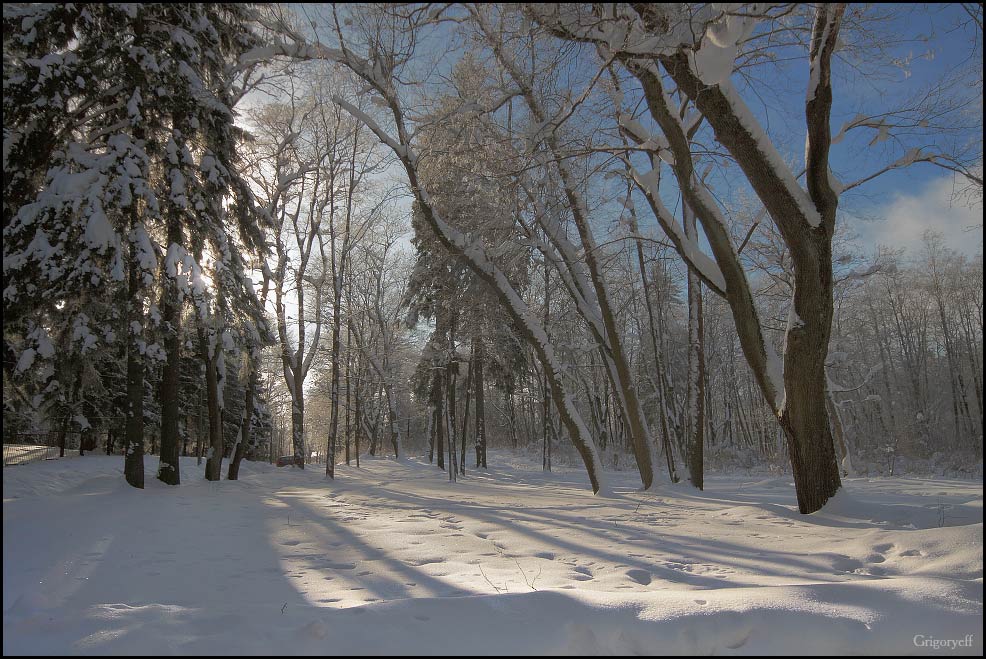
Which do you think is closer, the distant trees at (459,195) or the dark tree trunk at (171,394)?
the distant trees at (459,195)

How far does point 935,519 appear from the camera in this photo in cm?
481

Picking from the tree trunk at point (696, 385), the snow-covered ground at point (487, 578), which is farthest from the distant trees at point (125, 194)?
the tree trunk at point (696, 385)

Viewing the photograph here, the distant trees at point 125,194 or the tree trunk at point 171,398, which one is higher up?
the distant trees at point 125,194

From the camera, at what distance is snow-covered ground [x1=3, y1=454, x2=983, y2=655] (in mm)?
1936

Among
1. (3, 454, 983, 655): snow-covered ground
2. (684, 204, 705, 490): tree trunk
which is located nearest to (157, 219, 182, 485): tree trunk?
(3, 454, 983, 655): snow-covered ground

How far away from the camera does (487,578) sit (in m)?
3.44

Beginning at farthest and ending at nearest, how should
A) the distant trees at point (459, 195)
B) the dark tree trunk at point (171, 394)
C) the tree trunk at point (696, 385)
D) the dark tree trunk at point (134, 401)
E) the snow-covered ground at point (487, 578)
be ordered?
the tree trunk at point (696, 385), the dark tree trunk at point (171, 394), the dark tree trunk at point (134, 401), the distant trees at point (459, 195), the snow-covered ground at point (487, 578)

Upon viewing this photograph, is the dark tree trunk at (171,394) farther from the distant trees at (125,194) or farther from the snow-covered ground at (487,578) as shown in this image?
the snow-covered ground at (487,578)

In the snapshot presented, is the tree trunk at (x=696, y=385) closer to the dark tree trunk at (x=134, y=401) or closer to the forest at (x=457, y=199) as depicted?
the forest at (x=457, y=199)

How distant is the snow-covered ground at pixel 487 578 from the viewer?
194 centimetres

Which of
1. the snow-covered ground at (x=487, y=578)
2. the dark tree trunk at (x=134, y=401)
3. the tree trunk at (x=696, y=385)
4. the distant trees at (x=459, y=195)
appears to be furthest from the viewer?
the tree trunk at (x=696, y=385)

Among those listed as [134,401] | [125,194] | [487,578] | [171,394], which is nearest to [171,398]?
[171,394]

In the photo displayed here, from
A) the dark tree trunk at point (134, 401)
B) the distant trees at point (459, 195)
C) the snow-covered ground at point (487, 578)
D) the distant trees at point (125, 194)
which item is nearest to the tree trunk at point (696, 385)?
the distant trees at point (459, 195)

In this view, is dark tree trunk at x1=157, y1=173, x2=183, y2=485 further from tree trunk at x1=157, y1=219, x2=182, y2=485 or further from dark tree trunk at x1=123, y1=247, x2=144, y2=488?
dark tree trunk at x1=123, y1=247, x2=144, y2=488
